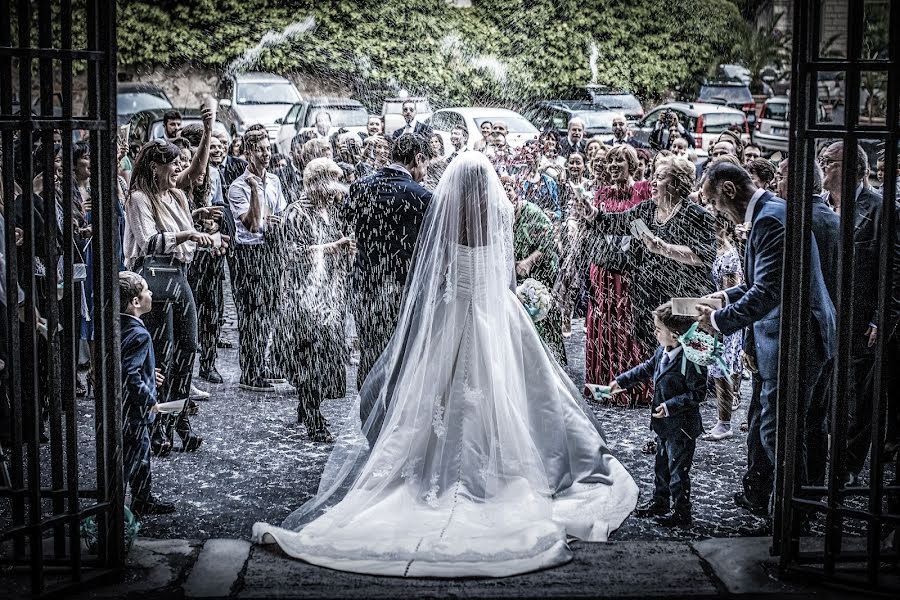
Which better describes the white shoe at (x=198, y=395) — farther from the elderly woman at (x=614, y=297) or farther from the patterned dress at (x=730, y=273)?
the patterned dress at (x=730, y=273)

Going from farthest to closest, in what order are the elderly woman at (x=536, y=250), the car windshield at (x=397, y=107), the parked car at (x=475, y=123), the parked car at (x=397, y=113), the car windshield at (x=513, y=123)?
the car windshield at (x=397, y=107) → the parked car at (x=397, y=113) → the car windshield at (x=513, y=123) → the parked car at (x=475, y=123) → the elderly woman at (x=536, y=250)

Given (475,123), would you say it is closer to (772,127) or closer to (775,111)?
(772,127)

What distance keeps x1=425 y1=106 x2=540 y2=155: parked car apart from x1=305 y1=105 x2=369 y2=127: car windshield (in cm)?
135

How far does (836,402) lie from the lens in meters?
4.69

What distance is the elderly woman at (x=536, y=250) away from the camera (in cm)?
823

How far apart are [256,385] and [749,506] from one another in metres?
4.29

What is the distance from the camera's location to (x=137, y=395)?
5.60m

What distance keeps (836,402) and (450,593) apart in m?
1.84

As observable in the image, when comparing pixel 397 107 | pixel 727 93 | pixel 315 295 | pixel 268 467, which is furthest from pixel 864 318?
pixel 727 93

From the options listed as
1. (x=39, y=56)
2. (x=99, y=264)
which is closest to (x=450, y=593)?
(x=99, y=264)

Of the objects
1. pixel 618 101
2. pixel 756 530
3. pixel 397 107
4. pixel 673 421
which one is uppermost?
pixel 618 101

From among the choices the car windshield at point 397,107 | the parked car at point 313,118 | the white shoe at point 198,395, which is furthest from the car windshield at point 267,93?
the white shoe at point 198,395

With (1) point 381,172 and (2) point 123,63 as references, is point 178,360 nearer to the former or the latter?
(1) point 381,172

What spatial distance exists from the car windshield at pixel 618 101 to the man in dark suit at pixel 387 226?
14.2 metres
